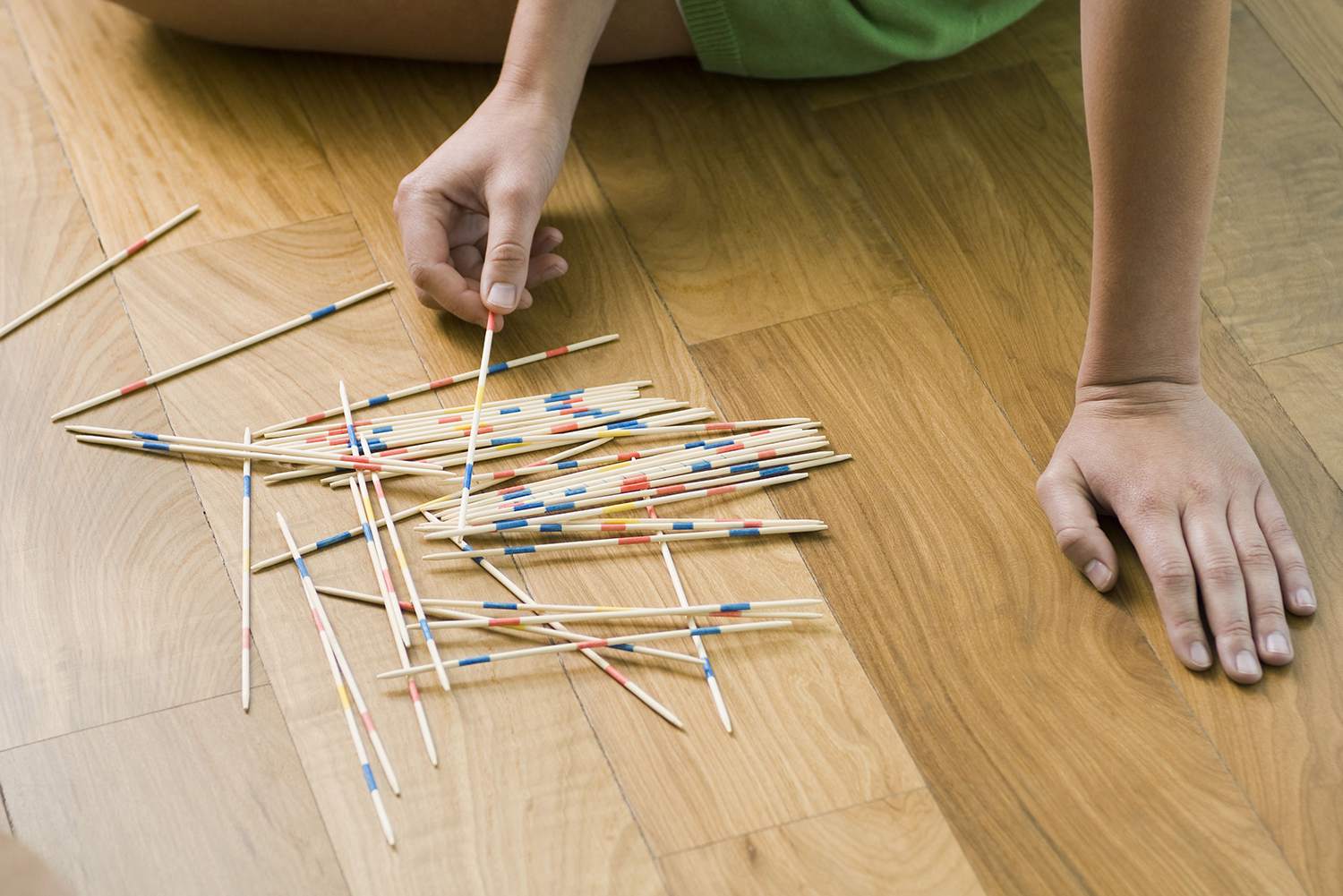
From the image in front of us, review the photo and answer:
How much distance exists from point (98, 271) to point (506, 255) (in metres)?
0.47

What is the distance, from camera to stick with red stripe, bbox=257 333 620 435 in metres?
1.35

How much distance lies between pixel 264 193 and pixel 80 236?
0.20m

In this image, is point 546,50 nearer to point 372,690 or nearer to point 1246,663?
point 372,690

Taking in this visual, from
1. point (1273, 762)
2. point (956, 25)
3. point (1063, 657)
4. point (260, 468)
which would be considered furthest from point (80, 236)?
point (1273, 762)

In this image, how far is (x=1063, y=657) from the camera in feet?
3.88

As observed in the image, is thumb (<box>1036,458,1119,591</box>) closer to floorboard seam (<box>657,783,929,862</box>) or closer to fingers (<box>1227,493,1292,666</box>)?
fingers (<box>1227,493,1292,666</box>)

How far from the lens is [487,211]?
1464 mm

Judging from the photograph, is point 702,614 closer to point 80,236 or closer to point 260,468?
point 260,468

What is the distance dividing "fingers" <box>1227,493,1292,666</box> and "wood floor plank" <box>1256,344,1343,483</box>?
0.46 feet

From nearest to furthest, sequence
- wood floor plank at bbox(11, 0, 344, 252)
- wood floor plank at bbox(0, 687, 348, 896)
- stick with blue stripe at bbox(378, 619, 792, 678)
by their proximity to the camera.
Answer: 1. wood floor plank at bbox(0, 687, 348, 896)
2. stick with blue stripe at bbox(378, 619, 792, 678)
3. wood floor plank at bbox(11, 0, 344, 252)

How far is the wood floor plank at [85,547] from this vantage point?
1191 mm

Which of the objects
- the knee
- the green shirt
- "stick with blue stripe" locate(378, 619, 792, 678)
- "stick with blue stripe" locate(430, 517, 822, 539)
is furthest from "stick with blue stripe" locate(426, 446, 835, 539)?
the knee

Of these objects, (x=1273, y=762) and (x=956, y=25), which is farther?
(x=956, y=25)

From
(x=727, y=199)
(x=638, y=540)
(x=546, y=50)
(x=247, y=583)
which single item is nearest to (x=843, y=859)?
(x=638, y=540)
